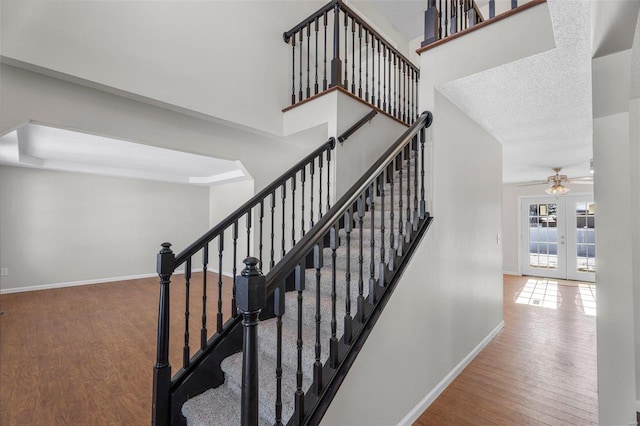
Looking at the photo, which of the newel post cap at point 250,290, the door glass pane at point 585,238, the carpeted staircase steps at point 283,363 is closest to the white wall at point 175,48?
the carpeted staircase steps at point 283,363

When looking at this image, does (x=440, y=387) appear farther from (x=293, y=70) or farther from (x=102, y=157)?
(x=102, y=157)

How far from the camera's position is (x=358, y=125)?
3.29 meters

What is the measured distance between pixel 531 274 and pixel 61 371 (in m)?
9.14

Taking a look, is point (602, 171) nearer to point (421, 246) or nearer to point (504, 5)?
point (421, 246)

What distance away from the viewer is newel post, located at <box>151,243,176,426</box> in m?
1.70

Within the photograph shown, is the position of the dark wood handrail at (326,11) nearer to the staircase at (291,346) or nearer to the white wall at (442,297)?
the white wall at (442,297)

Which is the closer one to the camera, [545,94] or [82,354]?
[545,94]

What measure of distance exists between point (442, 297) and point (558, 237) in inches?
266

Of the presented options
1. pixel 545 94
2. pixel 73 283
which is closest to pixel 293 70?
pixel 545 94

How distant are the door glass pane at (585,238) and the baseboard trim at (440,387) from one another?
17.3ft

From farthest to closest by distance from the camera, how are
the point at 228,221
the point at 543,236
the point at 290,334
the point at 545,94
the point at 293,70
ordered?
1. the point at 543,236
2. the point at 293,70
3. the point at 545,94
4. the point at 228,221
5. the point at 290,334

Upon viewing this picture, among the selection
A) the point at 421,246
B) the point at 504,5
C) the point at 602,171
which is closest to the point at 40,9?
the point at 421,246

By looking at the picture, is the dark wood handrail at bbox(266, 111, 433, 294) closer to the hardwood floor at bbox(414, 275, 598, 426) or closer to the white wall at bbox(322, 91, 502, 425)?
the white wall at bbox(322, 91, 502, 425)

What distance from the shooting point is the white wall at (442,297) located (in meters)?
1.77
